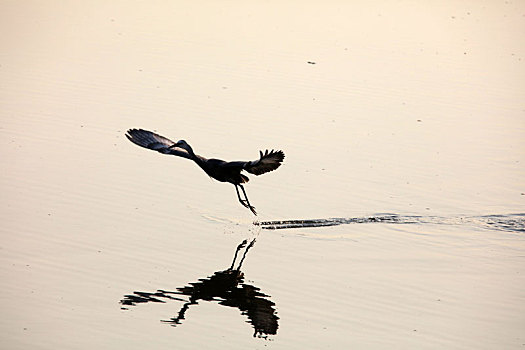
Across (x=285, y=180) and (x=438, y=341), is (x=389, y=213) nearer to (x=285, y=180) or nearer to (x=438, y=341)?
(x=285, y=180)

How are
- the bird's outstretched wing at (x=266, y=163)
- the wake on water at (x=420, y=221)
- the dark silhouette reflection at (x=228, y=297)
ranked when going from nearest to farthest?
the dark silhouette reflection at (x=228, y=297)
the bird's outstretched wing at (x=266, y=163)
the wake on water at (x=420, y=221)

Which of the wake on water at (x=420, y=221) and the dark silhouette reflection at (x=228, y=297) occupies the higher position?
the wake on water at (x=420, y=221)

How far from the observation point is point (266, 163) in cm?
1088

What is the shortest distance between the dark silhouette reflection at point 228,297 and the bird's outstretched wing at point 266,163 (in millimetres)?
1173

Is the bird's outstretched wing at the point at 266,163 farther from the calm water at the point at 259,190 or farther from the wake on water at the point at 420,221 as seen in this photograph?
the wake on water at the point at 420,221

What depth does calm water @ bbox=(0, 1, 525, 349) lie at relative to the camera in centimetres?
969

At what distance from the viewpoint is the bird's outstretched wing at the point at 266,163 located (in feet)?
34.9

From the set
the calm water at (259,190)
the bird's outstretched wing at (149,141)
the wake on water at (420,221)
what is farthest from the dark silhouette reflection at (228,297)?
the bird's outstretched wing at (149,141)

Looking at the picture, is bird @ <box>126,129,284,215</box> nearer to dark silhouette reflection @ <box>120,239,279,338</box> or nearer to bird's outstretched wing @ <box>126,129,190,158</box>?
bird's outstretched wing @ <box>126,129,190,158</box>

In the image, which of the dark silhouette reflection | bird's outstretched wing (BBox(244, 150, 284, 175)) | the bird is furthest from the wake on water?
the dark silhouette reflection

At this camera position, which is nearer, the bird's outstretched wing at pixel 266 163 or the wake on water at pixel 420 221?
the bird's outstretched wing at pixel 266 163

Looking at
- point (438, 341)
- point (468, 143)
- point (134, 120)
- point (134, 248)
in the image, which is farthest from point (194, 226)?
point (468, 143)

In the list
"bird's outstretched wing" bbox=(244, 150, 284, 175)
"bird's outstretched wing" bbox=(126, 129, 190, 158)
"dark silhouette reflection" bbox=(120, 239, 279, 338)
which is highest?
"bird's outstretched wing" bbox=(126, 129, 190, 158)

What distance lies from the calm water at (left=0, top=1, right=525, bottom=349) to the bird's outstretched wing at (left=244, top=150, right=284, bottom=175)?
3.35 feet
